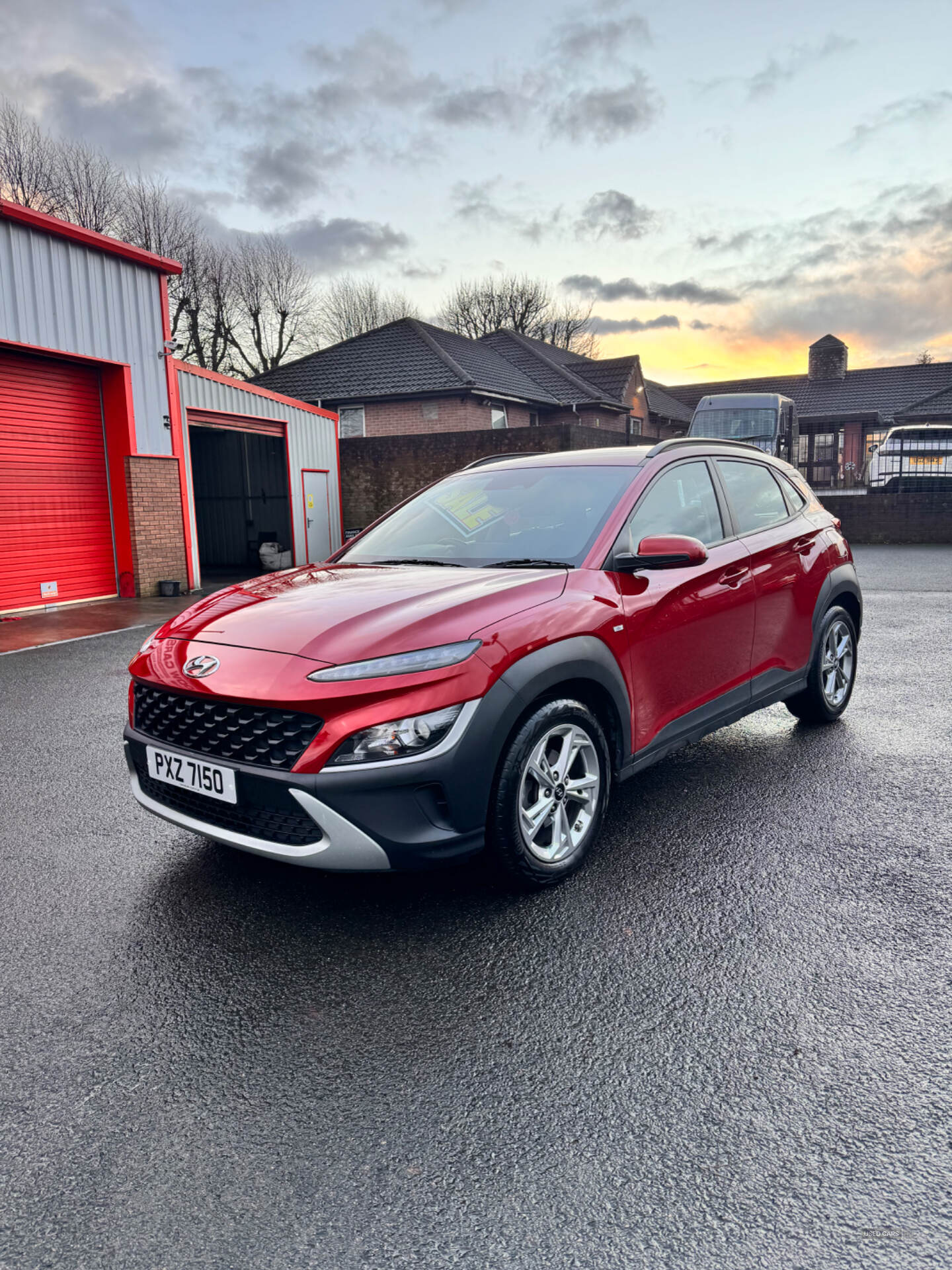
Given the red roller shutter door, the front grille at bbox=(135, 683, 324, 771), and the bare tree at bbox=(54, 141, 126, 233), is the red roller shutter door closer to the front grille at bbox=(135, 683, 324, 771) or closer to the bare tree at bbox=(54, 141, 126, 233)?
the front grille at bbox=(135, 683, 324, 771)

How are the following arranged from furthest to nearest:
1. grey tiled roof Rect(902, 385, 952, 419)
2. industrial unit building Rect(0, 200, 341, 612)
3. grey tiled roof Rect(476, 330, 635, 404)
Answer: grey tiled roof Rect(902, 385, 952, 419), grey tiled roof Rect(476, 330, 635, 404), industrial unit building Rect(0, 200, 341, 612)

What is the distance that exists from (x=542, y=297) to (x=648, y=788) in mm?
58495

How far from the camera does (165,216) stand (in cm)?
3606

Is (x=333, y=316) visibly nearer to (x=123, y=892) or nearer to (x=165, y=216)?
(x=165, y=216)

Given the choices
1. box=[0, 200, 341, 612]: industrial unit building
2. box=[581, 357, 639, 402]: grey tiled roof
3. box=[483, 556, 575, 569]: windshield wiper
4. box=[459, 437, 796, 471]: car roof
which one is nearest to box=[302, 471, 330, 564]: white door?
box=[0, 200, 341, 612]: industrial unit building

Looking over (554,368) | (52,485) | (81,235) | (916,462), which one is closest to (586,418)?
(554,368)

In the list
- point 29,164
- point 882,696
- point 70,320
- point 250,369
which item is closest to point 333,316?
point 250,369

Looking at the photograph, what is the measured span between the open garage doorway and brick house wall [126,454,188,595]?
16.7ft

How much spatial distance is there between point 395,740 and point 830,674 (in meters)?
3.61

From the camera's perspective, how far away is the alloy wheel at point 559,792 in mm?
3172

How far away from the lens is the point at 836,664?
544 cm

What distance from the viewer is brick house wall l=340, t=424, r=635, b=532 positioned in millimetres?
21016

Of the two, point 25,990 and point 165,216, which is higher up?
point 165,216

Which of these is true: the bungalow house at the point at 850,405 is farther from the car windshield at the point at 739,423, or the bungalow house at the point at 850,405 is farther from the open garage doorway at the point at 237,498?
the open garage doorway at the point at 237,498
